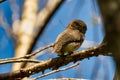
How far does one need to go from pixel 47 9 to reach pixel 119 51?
2.99 m

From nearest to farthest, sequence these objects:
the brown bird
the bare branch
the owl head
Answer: the bare branch
the brown bird
the owl head

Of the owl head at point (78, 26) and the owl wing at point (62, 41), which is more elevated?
the owl head at point (78, 26)

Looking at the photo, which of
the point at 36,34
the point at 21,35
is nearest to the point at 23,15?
the point at 21,35

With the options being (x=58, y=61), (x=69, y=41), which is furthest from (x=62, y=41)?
(x=58, y=61)

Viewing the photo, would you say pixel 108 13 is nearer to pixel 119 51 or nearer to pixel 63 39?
pixel 119 51

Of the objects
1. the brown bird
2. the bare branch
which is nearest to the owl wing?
the brown bird

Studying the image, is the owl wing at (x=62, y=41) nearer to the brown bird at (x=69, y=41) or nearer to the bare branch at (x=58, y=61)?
the brown bird at (x=69, y=41)

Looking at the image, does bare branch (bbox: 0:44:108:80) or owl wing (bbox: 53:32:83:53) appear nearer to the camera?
bare branch (bbox: 0:44:108:80)

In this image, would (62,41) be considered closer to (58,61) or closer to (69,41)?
(69,41)

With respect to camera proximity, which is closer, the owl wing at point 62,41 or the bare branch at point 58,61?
the bare branch at point 58,61

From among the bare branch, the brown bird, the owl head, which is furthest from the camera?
the owl head

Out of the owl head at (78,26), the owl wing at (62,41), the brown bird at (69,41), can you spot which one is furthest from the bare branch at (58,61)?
the owl head at (78,26)

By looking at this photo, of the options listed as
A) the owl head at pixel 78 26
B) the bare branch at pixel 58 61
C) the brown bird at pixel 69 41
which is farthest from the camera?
the owl head at pixel 78 26

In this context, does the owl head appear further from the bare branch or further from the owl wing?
the bare branch
